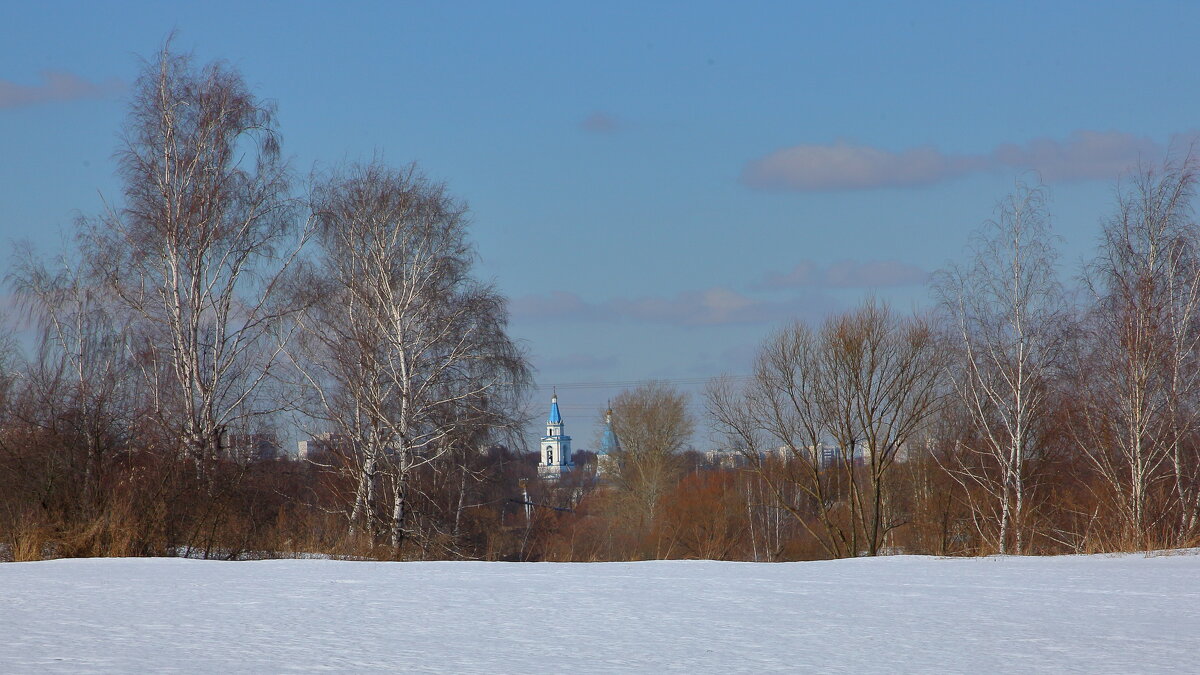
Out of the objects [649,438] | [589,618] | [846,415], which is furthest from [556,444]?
[589,618]

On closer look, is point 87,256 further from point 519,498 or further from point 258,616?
point 258,616

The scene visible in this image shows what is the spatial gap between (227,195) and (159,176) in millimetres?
1328

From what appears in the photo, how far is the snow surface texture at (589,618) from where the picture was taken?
6684 millimetres

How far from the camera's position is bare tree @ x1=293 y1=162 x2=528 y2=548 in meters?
23.2

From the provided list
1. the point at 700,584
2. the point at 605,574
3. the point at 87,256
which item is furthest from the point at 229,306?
the point at 700,584

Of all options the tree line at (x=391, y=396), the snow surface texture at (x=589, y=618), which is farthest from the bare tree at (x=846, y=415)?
the snow surface texture at (x=589, y=618)

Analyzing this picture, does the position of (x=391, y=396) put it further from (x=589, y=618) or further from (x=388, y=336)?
(x=589, y=618)

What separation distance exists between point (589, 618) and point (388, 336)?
15.1 metres

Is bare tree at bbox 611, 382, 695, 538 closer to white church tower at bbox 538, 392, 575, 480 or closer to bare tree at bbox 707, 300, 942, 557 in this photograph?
white church tower at bbox 538, 392, 575, 480

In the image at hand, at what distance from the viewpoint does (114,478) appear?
16.0 metres

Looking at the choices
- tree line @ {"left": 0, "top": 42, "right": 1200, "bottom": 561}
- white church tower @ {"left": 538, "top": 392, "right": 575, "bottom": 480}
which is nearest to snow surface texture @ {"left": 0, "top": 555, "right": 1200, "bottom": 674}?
tree line @ {"left": 0, "top": 42, "right": 1200, "bottom": 561}

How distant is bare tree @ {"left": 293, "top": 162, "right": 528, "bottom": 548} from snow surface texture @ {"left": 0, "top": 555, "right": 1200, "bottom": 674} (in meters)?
9.60

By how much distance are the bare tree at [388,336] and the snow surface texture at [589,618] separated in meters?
9.60

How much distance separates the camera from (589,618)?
8.79 metres
